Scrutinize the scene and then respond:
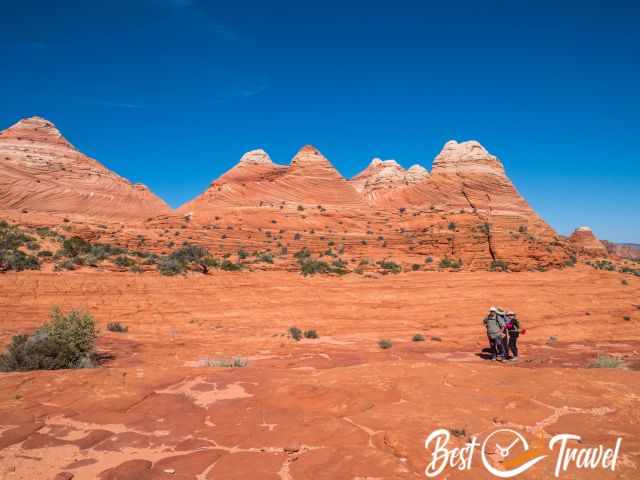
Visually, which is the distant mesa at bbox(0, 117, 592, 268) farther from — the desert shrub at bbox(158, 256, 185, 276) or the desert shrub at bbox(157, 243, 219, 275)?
the desert shrub at bbox(158, 256, 185, 276)

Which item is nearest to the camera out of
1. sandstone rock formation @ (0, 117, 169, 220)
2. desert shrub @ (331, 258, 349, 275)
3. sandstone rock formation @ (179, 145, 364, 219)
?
desert shrub @ (331, 258, 349, 275)

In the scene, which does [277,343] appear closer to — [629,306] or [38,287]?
[38,287]

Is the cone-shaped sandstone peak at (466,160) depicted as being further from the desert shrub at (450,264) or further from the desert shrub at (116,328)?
the desert shrub at (116,328)

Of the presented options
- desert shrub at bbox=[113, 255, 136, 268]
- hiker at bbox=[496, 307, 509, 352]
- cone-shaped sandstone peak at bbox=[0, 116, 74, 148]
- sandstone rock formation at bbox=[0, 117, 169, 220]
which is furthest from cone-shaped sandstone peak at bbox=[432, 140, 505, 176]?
cone-shaped sandstone peak at bbox=[0, 116, 74, 148]

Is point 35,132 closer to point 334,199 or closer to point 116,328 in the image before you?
point 334,199

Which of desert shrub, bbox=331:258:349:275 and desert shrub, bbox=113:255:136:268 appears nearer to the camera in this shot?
desert shrub, bbox=113:255:136:268

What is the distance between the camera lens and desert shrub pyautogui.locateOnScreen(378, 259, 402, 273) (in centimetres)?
2355

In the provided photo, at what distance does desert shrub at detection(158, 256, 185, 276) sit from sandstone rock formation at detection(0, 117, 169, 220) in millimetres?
32515

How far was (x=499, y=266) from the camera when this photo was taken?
24578 millimetres

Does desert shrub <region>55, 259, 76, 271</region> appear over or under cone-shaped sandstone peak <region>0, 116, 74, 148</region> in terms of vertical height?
under

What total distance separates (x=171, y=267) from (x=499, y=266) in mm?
18674

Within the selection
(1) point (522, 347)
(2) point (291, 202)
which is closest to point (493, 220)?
(2) point (291, 202)

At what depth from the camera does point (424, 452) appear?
348 centimetres

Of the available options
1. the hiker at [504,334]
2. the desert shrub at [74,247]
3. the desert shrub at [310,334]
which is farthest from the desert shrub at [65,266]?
the hiker at [504,334]
